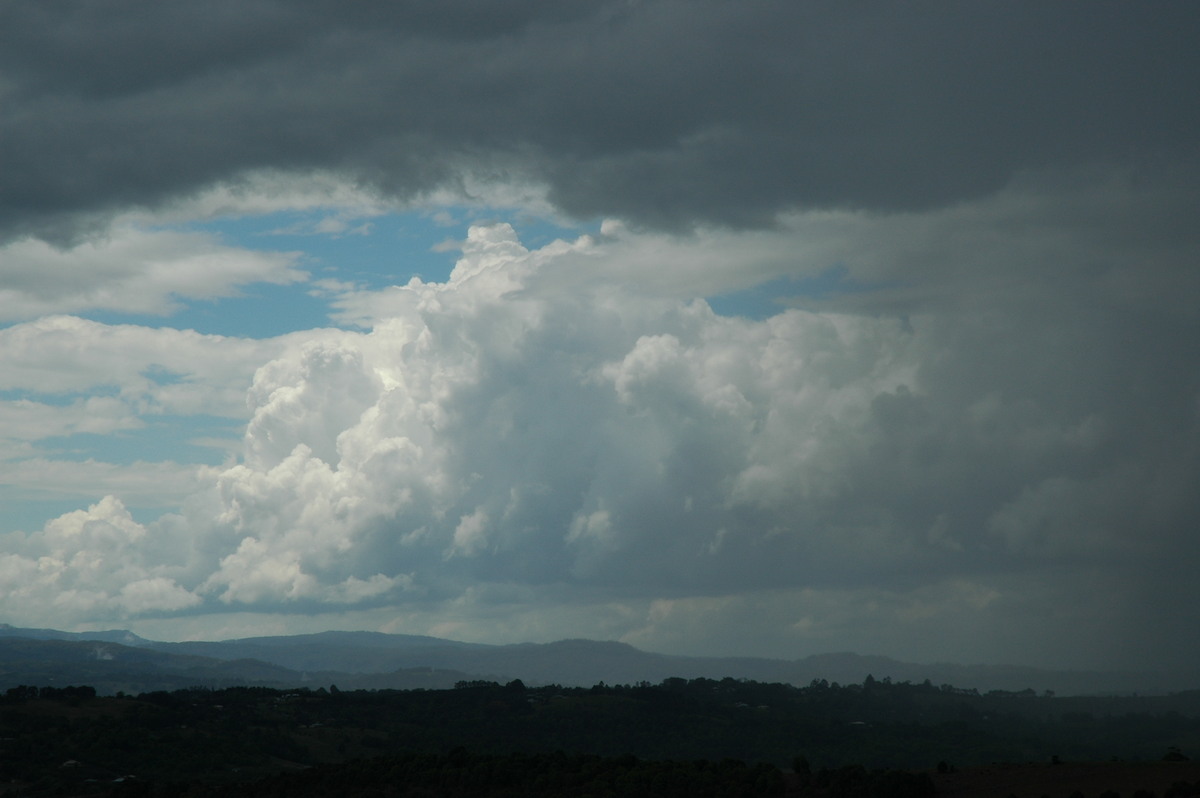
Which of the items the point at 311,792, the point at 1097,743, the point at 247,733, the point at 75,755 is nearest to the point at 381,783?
the point at 311,792

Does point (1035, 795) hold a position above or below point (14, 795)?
above

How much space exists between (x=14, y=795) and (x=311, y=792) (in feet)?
150

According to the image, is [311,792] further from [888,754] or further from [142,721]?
[888,754]

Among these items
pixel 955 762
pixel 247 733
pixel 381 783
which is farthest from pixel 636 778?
pixel 247 733

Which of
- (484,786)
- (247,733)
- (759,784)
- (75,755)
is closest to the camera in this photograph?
(759,784)

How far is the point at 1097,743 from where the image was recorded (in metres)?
188

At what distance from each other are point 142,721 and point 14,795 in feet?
181

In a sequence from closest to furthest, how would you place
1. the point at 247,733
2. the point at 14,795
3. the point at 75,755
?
the point at 14,795, the point at 75,755, the point at 247,733

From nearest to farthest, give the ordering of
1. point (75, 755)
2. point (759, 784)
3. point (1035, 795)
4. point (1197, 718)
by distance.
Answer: point (1035, 795) → point (759, 784) → point (75, 755) → point (1197, 718)

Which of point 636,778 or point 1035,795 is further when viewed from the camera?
point 636,778

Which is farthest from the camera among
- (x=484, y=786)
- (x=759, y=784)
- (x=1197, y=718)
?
(x=1197, y=718)

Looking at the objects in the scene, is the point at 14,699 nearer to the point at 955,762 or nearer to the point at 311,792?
the point at 311,792

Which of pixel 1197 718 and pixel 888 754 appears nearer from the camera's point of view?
pixel 1197 718

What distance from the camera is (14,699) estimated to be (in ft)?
641
